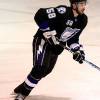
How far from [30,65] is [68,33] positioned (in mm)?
1228

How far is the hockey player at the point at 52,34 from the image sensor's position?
3570 millimetres

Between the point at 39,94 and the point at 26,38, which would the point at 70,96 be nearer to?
the point at 39,94

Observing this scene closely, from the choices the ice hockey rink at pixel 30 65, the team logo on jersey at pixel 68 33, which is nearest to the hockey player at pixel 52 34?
the team logo on jersey at pixel 68 33

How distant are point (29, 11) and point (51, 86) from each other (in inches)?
122

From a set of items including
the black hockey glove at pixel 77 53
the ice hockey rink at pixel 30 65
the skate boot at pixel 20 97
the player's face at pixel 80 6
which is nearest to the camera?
the player's face at pixel 80 6

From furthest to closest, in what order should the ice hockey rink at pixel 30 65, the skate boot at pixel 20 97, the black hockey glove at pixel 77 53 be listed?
1. the ice hockey rink at pixel 30 65
2. the skate boot at pixel 20 97
3. the black hockey glove at pixel 77 53

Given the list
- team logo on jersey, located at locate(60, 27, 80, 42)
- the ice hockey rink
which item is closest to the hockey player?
team logo on jersey, located at locate(60, 27, 80, 42)

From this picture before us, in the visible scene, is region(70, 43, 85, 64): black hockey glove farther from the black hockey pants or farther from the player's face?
the player's face

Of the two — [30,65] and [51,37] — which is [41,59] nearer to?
[51,37]

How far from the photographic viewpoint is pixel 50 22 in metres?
3.60

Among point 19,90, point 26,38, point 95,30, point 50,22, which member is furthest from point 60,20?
point 95,30

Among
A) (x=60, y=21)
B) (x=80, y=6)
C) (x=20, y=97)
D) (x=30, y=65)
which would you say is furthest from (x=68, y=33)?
(x=30, y=65)

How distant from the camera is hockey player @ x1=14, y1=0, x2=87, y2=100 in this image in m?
3.57

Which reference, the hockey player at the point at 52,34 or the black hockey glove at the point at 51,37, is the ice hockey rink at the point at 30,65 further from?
the black hockey glove at the point at 51,37
